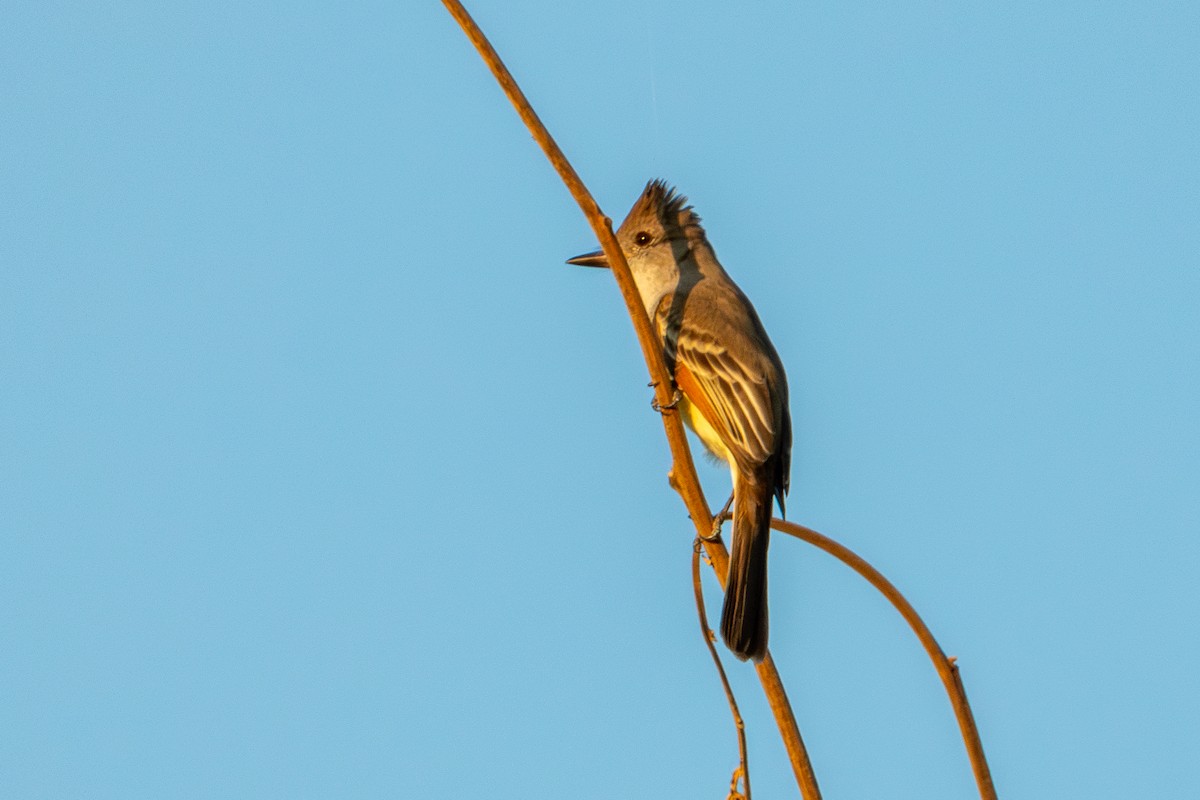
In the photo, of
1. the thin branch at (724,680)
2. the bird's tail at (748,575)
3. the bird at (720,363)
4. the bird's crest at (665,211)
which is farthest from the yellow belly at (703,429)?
the thin branch at (724,680)

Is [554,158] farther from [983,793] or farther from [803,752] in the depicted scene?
[983,793]

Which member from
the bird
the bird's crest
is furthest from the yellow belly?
the bird's crest

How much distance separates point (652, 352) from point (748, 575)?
64.3 inches

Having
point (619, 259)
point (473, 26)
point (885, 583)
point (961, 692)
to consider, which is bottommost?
point (961, 692)

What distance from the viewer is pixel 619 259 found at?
2473 mm

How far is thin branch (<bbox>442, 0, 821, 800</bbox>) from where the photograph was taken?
2.18 metres

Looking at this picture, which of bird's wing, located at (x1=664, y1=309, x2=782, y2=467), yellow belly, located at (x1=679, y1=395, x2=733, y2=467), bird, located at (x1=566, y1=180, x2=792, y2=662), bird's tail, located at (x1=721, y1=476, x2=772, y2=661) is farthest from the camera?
yellow belly, located at (x1=679, y1=395, x2=733, y2=467)

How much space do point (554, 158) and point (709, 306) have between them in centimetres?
337

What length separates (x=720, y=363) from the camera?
530cm

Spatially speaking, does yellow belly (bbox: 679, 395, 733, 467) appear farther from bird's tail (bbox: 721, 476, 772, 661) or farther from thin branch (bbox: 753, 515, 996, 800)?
thin branch (bbox: 753, 515, 996, 800)

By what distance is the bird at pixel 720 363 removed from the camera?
4711mm

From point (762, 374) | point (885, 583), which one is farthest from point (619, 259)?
point (762, 374)

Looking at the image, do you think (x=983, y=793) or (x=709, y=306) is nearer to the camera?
(x=983, y=793)

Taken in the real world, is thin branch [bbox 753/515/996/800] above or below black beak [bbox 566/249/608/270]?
below
